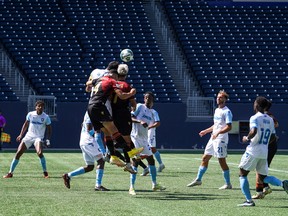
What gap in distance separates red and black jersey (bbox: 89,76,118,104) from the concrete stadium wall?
83.7 ft

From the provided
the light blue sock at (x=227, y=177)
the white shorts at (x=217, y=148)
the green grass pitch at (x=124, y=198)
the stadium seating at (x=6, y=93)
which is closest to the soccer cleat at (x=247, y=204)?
the green grass pitch at (x=124, y=198)

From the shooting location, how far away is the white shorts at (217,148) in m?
18.4

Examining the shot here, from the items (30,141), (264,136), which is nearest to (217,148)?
(264,136)

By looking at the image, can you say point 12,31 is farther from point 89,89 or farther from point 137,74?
point 89,89

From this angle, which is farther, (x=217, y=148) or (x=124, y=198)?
(x=217, y=148)

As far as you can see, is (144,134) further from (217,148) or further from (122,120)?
(122,120)

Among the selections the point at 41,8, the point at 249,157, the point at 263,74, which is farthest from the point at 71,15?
the point at 249,157

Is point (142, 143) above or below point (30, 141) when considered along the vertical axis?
above

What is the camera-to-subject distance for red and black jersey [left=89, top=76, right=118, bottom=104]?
14961 millimetres

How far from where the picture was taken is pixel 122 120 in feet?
50.6

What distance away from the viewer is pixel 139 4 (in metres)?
49.7

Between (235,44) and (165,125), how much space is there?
8680 millimetres

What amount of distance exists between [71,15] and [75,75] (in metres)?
5.82

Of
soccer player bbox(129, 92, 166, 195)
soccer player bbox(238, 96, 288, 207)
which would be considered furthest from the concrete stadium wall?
soccer player bbox(238, 96, 288, 207)
